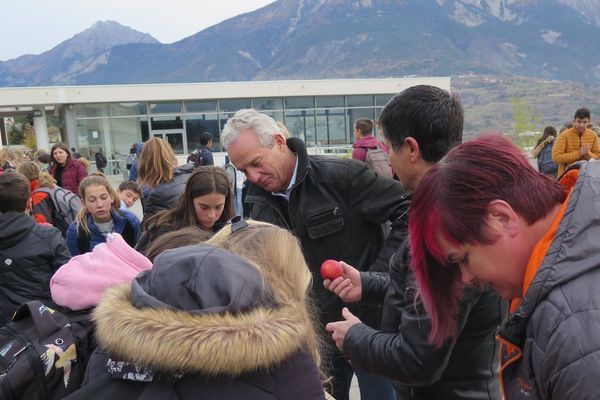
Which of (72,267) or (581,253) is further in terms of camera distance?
(72,267)

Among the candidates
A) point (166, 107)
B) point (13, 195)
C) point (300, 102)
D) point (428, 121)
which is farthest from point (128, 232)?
point (300, 102)

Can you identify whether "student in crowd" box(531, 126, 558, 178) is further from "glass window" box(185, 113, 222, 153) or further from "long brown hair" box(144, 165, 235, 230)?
"glass window" box(185, 113, 222, 153)

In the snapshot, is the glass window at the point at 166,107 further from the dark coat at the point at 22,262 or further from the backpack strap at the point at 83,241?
the dark coat at the point at 22,262

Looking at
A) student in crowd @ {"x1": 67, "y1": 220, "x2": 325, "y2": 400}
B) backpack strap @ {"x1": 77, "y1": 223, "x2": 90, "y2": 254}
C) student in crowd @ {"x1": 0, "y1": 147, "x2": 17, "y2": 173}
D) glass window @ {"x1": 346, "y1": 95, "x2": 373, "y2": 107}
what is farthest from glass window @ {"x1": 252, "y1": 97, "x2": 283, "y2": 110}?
student in crowd @ {"x1": 67, "y1": 220, "x2": 325, "y2": 400}

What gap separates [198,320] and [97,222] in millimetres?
3644

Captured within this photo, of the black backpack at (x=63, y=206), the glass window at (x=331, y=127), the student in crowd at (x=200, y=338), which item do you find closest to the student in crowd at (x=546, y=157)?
the black backpack at (x=63, y=206)

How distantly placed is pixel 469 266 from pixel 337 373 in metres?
1.88

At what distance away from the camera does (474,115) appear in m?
85.1

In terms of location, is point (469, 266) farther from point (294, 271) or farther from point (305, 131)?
point (305, 131)

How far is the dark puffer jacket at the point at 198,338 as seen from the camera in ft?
3.85

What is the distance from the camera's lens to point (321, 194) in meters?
2.71

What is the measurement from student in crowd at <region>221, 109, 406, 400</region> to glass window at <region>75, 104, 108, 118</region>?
25.3 m

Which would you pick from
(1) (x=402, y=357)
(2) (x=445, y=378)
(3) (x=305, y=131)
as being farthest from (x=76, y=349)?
(3) (x=305, y=131)

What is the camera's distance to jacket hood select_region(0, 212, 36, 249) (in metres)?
3.52
